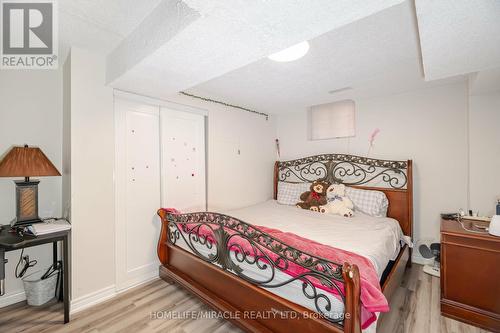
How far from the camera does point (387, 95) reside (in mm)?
3176

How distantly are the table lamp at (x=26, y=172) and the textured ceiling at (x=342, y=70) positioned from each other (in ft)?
6.09

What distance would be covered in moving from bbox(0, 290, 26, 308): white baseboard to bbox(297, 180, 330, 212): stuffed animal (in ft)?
11.2

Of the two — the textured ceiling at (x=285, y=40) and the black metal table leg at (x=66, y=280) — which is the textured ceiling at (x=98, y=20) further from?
the black metal table leg at (x=66, y=280)

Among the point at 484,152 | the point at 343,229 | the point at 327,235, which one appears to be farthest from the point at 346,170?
the point at 327,235

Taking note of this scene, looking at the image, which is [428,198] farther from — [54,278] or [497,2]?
[54,278]

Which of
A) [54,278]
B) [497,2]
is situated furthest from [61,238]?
[497,2]

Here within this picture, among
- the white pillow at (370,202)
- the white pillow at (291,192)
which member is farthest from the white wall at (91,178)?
the white pillow at (370,202)

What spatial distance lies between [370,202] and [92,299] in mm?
3437

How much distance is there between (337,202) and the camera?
304cm

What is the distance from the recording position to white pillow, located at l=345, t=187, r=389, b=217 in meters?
2.89

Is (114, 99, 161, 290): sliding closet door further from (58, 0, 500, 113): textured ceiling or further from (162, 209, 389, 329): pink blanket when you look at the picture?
(162, 209, 389, 329): pink blanket

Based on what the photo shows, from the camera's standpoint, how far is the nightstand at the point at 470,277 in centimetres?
→ 179

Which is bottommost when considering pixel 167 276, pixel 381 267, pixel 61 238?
pixel 167 276

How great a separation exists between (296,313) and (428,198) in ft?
8.77
